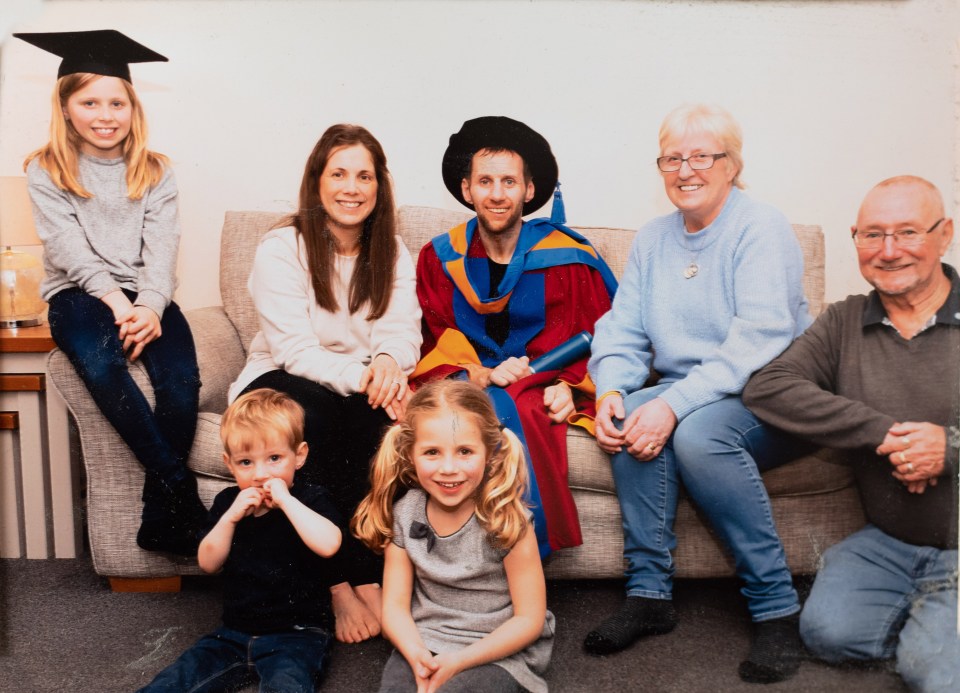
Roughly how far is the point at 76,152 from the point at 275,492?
104 cm

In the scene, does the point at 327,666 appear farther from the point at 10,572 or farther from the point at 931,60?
the point at 931,60

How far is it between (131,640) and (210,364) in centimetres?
72

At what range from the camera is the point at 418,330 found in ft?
7.92

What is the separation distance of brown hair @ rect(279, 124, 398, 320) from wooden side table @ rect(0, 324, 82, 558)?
75cm

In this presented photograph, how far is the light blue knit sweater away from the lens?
2127mm

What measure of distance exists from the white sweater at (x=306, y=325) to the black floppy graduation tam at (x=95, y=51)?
21.1 inches

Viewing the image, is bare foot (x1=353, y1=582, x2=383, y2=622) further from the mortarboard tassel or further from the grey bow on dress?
the mortarboard tassel

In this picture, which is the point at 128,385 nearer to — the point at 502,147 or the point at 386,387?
the point at 386,387

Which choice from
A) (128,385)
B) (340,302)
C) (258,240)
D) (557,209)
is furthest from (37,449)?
(557,209)

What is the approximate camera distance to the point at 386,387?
2230mm

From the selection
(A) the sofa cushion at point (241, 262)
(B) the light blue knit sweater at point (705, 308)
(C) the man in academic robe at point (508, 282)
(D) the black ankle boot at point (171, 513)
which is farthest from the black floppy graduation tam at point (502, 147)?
(D) the black ankle boot at point (171, 513)

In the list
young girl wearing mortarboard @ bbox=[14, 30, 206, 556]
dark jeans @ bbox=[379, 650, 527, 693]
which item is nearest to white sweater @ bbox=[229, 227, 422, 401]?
young girl wearing mortarboard @ bbox=[14, 30, 206, 556]

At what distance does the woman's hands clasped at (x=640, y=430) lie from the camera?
84.4 inches

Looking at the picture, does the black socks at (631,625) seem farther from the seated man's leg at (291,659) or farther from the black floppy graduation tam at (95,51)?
the black floppy graduation tam at (95,51)
